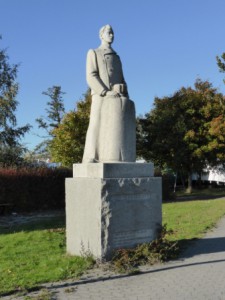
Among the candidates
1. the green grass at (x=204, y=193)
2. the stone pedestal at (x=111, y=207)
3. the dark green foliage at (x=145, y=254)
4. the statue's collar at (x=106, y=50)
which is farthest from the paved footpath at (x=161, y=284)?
the green grass at (x=204, y=193)

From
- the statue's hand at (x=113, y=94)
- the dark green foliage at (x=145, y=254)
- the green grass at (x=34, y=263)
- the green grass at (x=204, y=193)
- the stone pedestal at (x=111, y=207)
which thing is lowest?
the green grass at (x=34, y=263)

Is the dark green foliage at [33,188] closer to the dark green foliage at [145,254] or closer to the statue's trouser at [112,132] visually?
the statue's trouser at [112,132]

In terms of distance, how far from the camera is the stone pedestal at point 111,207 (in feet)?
23.7

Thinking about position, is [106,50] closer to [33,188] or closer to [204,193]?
[33,188]

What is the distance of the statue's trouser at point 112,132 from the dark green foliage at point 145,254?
1.51 m

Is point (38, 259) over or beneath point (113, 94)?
beneath

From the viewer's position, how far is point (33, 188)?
21.7 m

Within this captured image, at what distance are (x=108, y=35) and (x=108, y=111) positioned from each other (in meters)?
1.56

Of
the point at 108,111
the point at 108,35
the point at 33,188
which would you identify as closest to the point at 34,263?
the point at 108,111

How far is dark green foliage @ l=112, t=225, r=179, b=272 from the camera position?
22.9 feet

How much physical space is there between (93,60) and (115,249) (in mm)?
3422

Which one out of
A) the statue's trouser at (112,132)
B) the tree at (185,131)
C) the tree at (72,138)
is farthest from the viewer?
the tree at (185,131)

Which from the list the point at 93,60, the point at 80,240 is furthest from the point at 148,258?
the point at 93,60

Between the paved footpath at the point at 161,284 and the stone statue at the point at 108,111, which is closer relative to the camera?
the paved footpath at the point at 161,284
